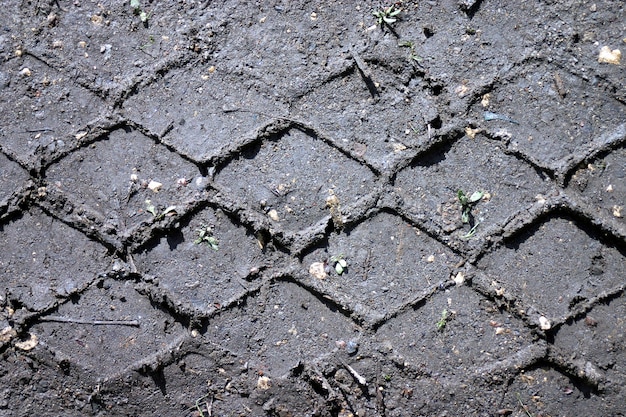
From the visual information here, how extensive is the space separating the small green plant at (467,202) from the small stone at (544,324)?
11.8 inches

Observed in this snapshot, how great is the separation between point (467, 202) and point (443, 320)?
0.30m

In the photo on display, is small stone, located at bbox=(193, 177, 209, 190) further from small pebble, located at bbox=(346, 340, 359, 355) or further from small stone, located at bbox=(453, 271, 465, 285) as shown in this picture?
small stone, located at bbox=(453, 271, 465, 285)

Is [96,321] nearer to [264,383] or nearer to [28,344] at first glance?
[28,344]

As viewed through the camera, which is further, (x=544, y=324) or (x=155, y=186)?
(x=155, y=186)

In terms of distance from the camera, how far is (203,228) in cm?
159

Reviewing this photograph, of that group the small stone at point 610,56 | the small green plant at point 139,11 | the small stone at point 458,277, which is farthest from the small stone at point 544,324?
the small green plant at point 139,11

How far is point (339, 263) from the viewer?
61.6 inches

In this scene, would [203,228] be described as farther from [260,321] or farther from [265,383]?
[265,383]

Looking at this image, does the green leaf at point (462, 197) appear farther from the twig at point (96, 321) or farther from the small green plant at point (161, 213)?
the twig at point (96, 321)

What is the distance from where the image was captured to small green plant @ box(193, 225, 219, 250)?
1590 millimetres

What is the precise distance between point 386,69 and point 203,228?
0.63 metres

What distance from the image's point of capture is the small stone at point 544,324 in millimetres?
1506

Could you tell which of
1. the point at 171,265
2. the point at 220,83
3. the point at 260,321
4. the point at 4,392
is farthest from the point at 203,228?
the point at 4,392

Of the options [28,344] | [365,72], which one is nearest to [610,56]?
[365,72]
